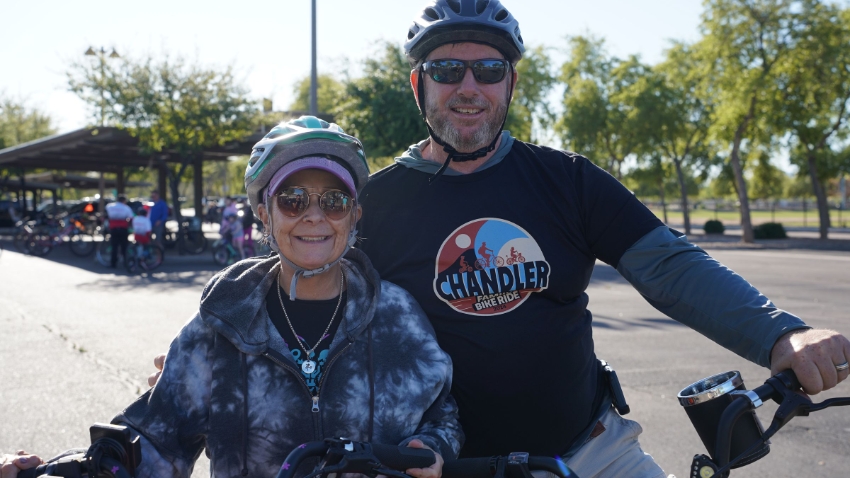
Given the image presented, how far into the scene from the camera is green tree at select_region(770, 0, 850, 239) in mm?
27312

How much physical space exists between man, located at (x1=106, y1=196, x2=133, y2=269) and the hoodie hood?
57.4 feet

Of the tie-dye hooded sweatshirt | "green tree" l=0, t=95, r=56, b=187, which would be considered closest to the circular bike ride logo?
the tie-dye hooded sweatshirt

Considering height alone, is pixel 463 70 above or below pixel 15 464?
above

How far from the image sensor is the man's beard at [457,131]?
2.65 m

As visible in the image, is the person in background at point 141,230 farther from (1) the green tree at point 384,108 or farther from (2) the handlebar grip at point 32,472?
(2) the handlebar grip at point 32,472

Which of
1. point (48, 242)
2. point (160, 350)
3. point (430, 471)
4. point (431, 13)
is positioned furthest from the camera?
point (48, 242)

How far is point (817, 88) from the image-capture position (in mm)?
28141

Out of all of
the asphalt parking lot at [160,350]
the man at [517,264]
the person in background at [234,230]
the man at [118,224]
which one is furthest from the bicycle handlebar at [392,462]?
the man at [118,224]

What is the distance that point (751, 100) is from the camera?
28609 millimetres

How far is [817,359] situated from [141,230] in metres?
18.3

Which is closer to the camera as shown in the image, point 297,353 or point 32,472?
point 32,472

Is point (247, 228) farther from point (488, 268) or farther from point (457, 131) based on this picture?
point (488, 268)

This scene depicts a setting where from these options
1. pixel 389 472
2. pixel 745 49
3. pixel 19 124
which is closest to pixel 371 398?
pixel 389 472

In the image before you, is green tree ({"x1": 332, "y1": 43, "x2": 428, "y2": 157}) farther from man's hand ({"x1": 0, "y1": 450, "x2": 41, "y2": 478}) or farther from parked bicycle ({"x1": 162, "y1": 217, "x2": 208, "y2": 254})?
man's hand ({"x1": 0, "y1": 450, "x2": 41, "y2": 478})
